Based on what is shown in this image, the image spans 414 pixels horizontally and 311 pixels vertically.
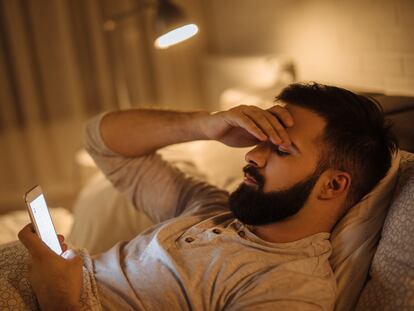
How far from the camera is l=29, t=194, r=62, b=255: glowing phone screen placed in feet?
3.26

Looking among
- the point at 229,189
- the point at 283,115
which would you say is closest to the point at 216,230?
the point at 283,115

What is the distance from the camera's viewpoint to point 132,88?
3154 millimetres

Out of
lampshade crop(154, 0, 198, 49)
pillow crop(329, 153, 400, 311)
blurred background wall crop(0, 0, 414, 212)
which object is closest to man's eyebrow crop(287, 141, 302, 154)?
pillow crop(329, 153, 400, 311)

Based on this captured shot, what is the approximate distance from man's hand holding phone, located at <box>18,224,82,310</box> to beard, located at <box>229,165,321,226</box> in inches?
14.8

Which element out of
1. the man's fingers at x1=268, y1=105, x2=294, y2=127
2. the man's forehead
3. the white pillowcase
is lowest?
the white pillowcase

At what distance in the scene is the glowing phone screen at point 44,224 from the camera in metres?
0.99

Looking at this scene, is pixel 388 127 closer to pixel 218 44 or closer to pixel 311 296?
pixel 311 296

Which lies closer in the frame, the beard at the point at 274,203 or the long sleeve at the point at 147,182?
the beard at the point at 274,203

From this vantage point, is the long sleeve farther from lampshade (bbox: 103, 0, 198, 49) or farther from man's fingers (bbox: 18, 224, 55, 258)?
lampshade (bbox: 103, 0, 198, 49)

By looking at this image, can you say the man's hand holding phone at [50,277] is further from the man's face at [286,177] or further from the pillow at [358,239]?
the pillow at [358,239]

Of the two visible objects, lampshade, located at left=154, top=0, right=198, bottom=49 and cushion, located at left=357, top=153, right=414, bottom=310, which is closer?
cushion, located at left=357, top=153, right=414, bottom=310

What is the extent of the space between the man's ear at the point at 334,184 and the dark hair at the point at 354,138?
0.6 inches

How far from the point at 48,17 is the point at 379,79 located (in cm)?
189

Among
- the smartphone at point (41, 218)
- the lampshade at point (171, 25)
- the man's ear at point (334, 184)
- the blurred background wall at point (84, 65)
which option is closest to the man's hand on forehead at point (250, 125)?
the man's ear at point (334, 184)
